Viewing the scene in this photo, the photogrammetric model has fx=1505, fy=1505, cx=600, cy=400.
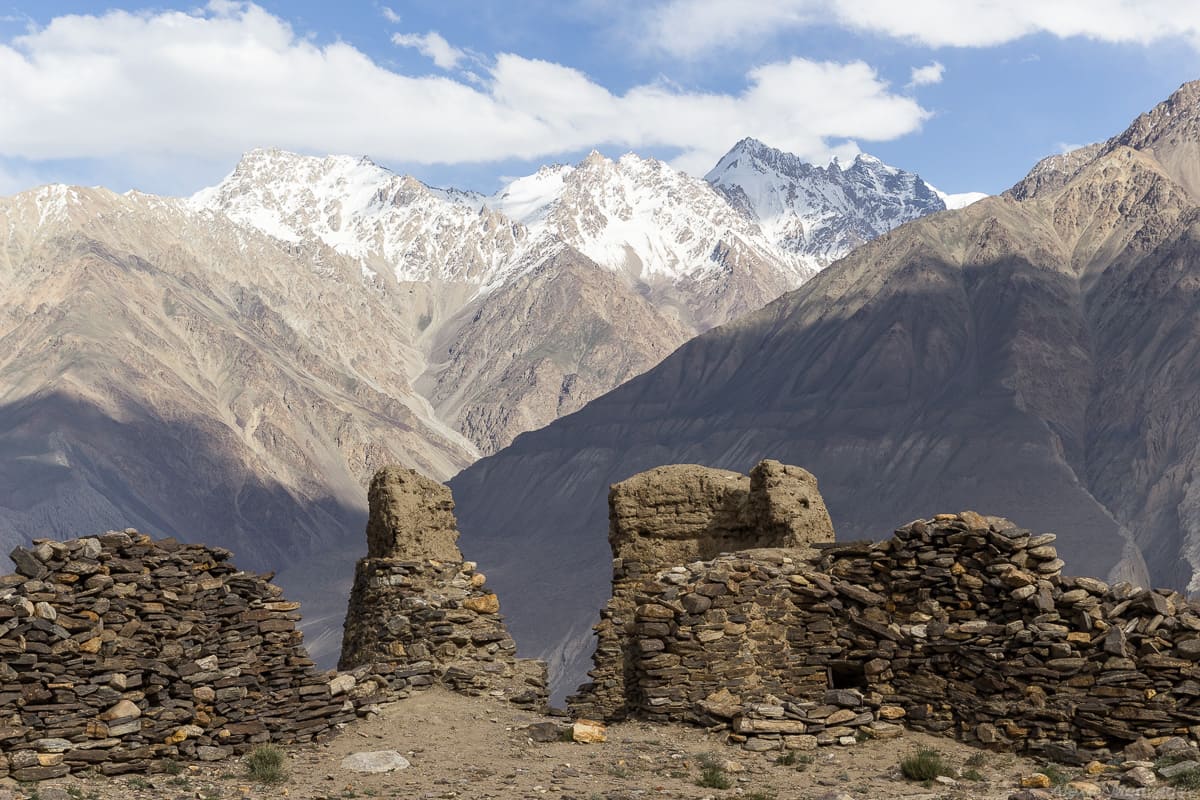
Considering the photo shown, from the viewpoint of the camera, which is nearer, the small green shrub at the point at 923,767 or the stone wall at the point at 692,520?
the small green shrub at the point at 923,767

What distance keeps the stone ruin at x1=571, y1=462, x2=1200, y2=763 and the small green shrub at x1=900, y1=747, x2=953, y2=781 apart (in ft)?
4.07

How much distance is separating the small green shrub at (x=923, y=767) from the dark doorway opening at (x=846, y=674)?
2384 millimetres

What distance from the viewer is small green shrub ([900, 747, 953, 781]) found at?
15180 millimetres

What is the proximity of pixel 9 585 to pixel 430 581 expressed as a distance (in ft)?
21.3

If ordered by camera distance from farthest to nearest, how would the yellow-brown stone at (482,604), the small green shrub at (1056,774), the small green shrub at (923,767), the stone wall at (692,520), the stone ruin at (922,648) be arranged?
the stone wall at (692,520) → the yellow-brown stone at (482,604) → the stone ruin at (922,648) → the small green shrub at (923,767) → the small green shrub at (1056,774)

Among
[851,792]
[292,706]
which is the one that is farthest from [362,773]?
[851,792]

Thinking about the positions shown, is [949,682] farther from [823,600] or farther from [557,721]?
[557,721]

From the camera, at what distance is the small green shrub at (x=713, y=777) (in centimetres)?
1497

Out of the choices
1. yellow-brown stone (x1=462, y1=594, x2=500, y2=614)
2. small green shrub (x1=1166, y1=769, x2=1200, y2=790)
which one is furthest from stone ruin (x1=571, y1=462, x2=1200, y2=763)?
yellow-brown stone (x1=462, y1=594, x2=500, y2=614)

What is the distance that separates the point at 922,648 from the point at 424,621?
23.9ft

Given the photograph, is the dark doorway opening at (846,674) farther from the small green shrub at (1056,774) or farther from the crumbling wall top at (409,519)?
the crumbling wall top at (409,519)

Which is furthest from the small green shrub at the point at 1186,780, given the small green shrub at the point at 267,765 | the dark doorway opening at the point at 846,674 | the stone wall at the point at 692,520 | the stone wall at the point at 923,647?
the small green shrub at the point at 267,765

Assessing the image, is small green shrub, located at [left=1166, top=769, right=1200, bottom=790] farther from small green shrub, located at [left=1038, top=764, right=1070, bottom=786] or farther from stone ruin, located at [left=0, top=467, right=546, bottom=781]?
stone ruin, located at [left=0, top=467, right=546, bottom=781]

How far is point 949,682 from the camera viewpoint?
17062 mm
